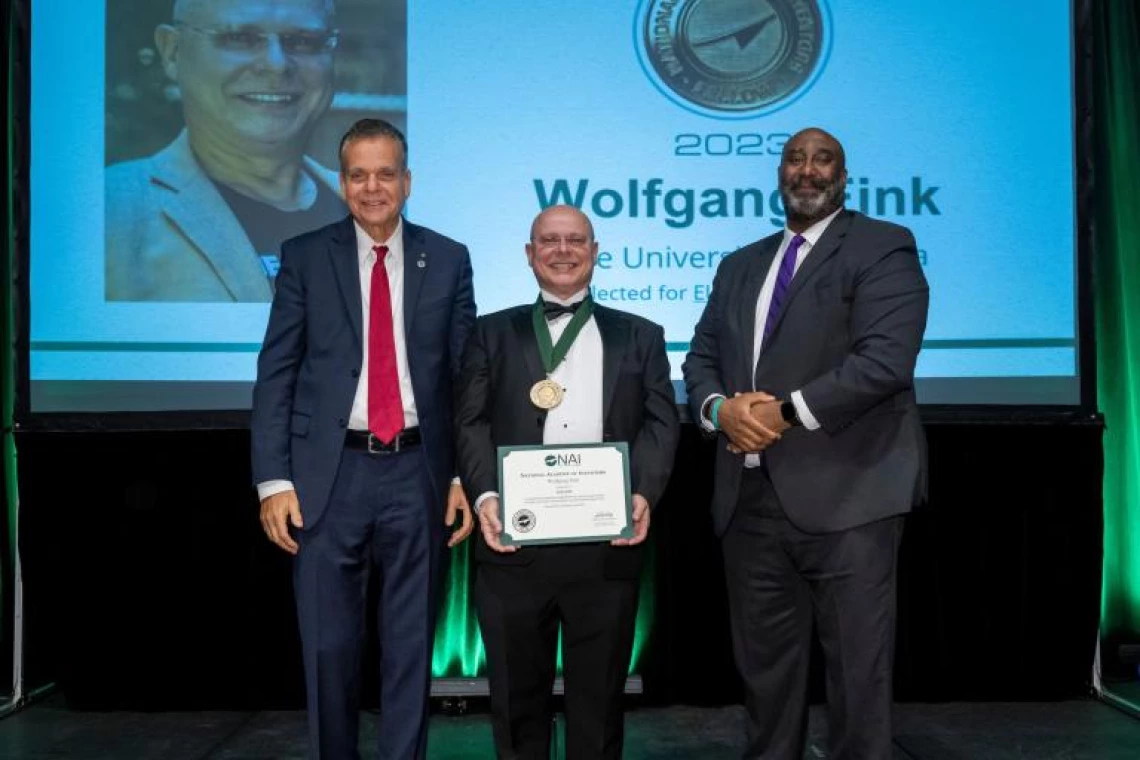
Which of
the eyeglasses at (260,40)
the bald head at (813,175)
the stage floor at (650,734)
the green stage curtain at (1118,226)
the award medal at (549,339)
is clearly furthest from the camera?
the green stage curtain at (1118,226)

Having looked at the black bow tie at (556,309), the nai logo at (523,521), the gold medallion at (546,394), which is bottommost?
the nai logo at (523,521)

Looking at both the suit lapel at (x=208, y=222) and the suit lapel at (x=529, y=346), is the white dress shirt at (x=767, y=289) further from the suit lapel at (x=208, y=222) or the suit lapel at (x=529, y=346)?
the suit lapel at (x=208, y=222)

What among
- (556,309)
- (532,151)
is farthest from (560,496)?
(532,151)

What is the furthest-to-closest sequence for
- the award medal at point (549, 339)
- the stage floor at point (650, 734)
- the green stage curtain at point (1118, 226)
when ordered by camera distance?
the green stage curtain at point (1118, 226)
the stage floor at point (650, 734)
the award medal at point (549, 339)

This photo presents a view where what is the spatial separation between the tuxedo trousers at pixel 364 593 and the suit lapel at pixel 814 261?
0.98m

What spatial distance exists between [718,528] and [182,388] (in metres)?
2.15

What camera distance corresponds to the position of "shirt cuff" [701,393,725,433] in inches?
99.3

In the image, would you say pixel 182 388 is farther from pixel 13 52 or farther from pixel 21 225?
pixel 13 52

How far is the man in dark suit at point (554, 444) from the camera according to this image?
93.0 inches

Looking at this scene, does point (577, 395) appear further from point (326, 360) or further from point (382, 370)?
point (326, 360)

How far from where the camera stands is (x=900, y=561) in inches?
153

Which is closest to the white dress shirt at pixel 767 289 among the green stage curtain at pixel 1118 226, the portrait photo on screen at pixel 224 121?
the portrait photo on screen at pixel 224 121

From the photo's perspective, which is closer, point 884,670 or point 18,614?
point 884,670

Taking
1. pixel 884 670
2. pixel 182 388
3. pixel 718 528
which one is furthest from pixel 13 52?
pixel 884 670
